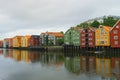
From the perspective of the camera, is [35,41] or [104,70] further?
[35,41]

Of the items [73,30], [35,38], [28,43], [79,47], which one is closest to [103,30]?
[79,47]

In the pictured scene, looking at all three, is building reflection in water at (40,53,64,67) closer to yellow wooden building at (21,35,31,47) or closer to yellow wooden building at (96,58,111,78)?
yellow wooden building at (96,58,111,78)

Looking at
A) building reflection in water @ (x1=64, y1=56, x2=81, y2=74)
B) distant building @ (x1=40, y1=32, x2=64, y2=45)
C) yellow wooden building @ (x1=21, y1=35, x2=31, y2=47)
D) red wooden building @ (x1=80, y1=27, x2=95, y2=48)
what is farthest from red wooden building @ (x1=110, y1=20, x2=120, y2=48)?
yellow wooden building @ (x1=21, y1=35, x2=31, y2=47)

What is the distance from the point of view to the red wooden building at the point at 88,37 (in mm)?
87688

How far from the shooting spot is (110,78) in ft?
96.4

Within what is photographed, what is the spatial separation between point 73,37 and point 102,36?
21.1 m

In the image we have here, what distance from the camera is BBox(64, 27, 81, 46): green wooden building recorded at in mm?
97188

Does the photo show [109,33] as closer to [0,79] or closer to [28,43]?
[0,79]

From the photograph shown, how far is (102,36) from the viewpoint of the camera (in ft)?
270

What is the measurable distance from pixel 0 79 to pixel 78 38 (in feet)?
222

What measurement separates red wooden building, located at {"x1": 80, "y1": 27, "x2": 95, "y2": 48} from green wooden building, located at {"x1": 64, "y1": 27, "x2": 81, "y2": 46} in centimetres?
354

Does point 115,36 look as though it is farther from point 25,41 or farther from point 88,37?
point 25,41

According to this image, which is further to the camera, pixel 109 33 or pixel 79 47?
pixel 79 47

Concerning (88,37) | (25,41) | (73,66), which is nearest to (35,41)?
(25,41)
